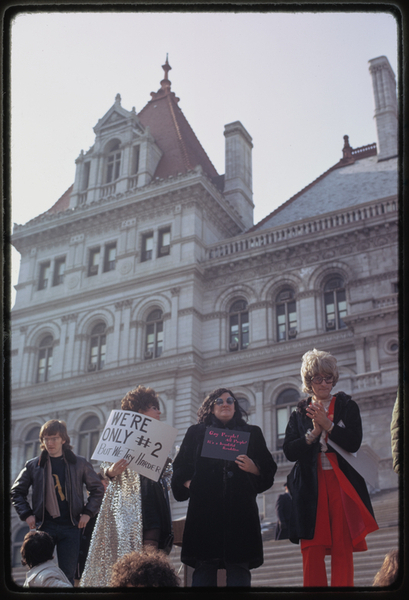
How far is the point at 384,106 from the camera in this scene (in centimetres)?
3061

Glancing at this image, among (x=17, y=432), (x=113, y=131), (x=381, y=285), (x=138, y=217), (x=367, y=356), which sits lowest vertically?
(x=17, y=432)

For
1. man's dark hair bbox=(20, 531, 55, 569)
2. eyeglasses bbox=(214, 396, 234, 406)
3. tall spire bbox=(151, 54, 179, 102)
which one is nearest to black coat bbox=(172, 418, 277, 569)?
eyeglasses bbox=(214, 396, 234, 406)

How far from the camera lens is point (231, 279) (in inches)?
1101

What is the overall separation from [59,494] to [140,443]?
1.04 m

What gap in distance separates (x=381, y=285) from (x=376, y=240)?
1637mm

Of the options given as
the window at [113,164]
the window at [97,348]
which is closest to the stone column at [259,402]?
the window at [97,348]

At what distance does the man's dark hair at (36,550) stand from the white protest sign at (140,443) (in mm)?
885

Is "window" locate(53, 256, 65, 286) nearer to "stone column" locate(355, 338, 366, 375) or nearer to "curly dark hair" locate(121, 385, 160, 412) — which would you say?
"stone column" locate(355, 338, 366, 375)

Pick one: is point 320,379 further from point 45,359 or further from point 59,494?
point 45,359

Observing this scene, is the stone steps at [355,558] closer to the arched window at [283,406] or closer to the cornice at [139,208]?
the arched window at [283,406]

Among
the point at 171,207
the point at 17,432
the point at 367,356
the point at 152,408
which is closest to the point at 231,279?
the point at 171,207

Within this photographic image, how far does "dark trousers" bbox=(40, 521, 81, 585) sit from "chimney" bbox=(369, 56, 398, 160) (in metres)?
26.3

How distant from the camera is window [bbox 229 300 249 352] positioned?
26.8 m

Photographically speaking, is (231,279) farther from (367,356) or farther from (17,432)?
(17,432)
